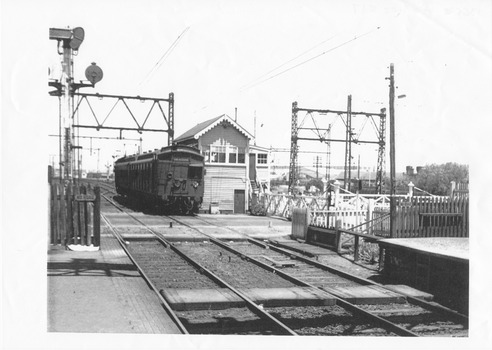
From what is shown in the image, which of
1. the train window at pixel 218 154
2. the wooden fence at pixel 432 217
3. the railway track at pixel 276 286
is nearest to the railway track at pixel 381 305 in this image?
the railway track at pixel 276 286

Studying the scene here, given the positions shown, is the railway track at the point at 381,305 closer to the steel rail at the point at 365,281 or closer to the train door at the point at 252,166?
the steel rail at the point at 365,281

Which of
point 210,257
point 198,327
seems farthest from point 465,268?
point 210,257

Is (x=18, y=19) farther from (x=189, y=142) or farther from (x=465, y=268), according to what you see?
(x=189, y=142)

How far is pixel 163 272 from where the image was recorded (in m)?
10.1

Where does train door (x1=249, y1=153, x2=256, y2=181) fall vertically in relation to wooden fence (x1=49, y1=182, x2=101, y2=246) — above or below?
above

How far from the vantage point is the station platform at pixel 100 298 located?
582 centimetres

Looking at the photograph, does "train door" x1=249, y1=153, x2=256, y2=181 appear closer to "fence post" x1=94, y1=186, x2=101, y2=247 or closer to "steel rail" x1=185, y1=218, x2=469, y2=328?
"steel rail" x1=185, y1=218, x2=469, y2=328

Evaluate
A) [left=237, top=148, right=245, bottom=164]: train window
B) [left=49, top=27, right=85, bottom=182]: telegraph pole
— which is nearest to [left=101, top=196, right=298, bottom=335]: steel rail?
[left=49, top=27, right=85, bottom=182]: telegraph pole

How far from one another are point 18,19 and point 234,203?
2094 centimetres

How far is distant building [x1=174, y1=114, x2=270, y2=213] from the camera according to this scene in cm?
2614

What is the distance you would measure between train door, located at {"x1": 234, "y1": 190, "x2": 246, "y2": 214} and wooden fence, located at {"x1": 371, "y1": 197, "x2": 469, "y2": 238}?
16023 millimetres

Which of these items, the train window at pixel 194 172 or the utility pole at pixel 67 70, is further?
the train window at pixel 194 172

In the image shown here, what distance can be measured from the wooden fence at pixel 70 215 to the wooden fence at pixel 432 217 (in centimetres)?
642

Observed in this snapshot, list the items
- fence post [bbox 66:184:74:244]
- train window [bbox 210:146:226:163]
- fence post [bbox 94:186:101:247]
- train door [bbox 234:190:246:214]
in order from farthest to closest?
train window [bbox 210:146:226:163], train door [bbox 234:190:246:214], fence post [bbox 94:186:101:247], fence post [bbox 66:184:74:244]
